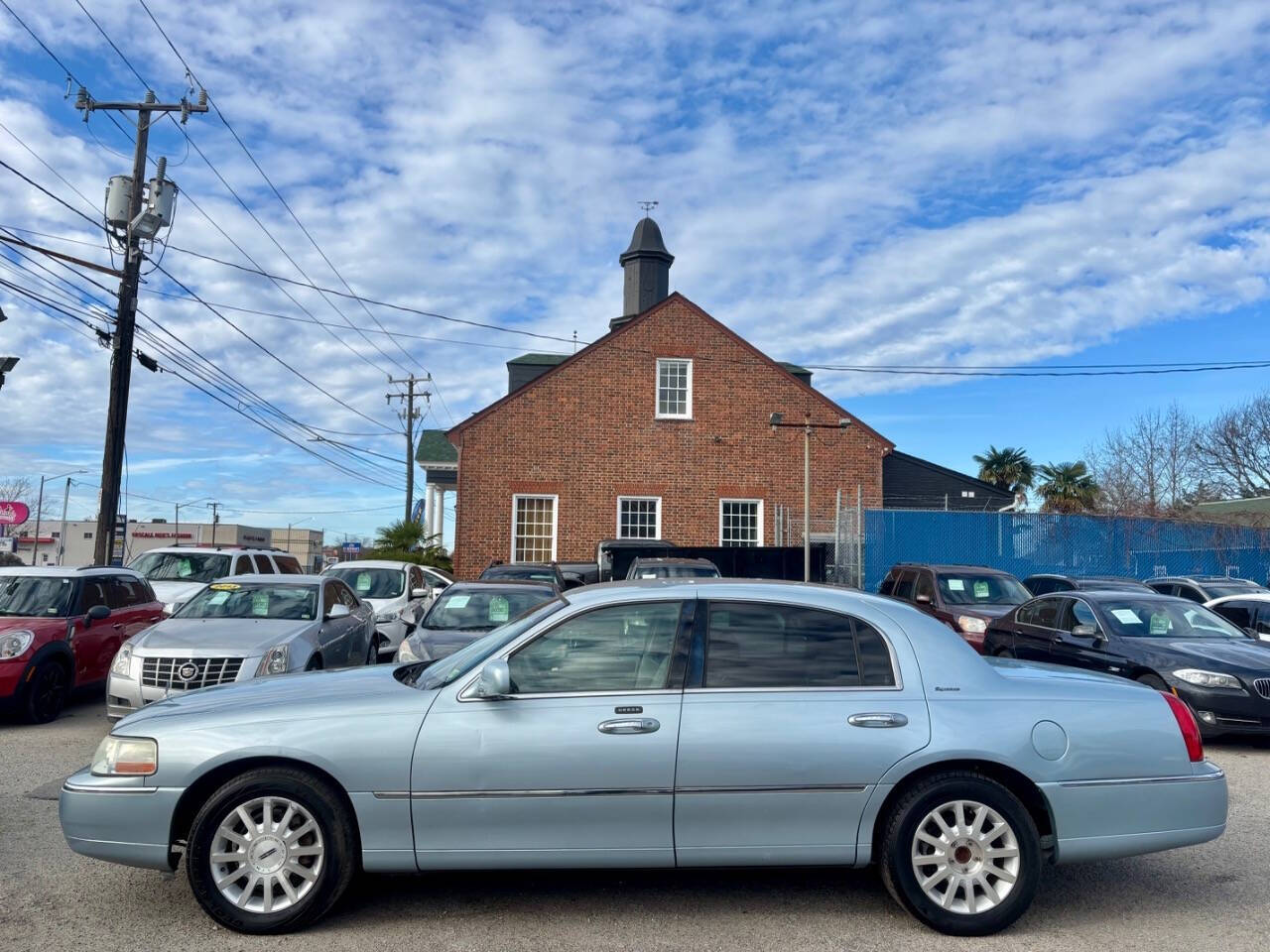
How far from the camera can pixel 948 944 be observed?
4.48 m

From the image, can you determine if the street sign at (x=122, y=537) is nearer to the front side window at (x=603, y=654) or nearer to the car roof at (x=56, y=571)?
the car roof at (x=56, y=571)

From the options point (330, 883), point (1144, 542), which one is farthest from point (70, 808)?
point (1144, 542)

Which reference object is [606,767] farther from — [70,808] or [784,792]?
[70,808]

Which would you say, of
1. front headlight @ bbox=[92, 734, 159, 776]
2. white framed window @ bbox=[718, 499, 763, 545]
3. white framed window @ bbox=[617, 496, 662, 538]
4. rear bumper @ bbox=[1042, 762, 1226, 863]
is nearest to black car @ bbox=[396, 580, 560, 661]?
front headlight @ bbox=[92, 734, 159, 776]

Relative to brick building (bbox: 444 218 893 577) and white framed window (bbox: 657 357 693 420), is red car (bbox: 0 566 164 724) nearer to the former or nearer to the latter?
brick building (bbox: 444 218 893 577)

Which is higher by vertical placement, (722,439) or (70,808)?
(722,439)

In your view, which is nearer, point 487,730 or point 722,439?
point 487,730

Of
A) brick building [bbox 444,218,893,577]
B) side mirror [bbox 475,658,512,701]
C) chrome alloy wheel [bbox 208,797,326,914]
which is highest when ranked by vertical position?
brick building [bbox 444,218,893,577]

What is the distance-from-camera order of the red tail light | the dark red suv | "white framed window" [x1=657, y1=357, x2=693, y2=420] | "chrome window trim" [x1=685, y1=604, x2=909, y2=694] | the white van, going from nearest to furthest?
"chrome window trim" [x1=685, y1=604, x2=909, y2=694] → the red tail light → the dark red suv → the white van → "white framed window" [x1=657, y1=357, x2=693, y2=420]

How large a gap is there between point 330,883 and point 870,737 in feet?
8.09

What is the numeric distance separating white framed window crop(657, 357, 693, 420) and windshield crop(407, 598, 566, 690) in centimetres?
2340

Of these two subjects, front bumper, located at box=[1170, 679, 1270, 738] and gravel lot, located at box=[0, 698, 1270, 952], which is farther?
front bumper, located at box=[1170, 679, 1270, 738]

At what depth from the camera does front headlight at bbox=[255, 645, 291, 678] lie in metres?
8.62

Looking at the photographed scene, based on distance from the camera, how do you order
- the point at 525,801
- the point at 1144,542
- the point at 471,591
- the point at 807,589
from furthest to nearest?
1. the point at 1144,542
2. the point at 471,591
3. the point at 807,589
4. the point at 525,801
